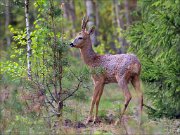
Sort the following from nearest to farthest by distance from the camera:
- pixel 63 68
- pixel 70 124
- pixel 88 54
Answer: pixel 70 124, pixel 63 68, pixel 88 54

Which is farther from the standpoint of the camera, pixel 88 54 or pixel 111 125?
pixel 88 54

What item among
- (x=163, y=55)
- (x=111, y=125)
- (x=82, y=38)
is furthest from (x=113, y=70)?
(x=163, y=55)

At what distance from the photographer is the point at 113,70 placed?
1269 cm

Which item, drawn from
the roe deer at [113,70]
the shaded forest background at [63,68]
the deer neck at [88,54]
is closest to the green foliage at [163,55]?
the shaded forest background at [63,68]

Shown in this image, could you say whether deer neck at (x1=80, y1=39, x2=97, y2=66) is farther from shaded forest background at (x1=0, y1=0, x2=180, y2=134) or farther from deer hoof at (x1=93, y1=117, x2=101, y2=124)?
deer hoof at (x1=93, y1=117, x2=101, y2=124)

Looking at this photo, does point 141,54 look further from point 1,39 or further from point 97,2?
point 1,39

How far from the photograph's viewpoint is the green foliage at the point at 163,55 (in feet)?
44.6

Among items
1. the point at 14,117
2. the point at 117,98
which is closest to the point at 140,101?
the point at 14,117

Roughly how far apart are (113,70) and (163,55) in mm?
1924

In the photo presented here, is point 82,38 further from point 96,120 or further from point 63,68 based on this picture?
point 96,120

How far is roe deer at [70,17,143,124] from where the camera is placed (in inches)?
495

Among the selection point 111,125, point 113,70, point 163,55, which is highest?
point 163,55

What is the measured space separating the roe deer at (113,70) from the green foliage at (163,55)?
1.12 meters

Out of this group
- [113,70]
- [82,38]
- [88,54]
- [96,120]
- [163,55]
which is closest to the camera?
[113,70]
